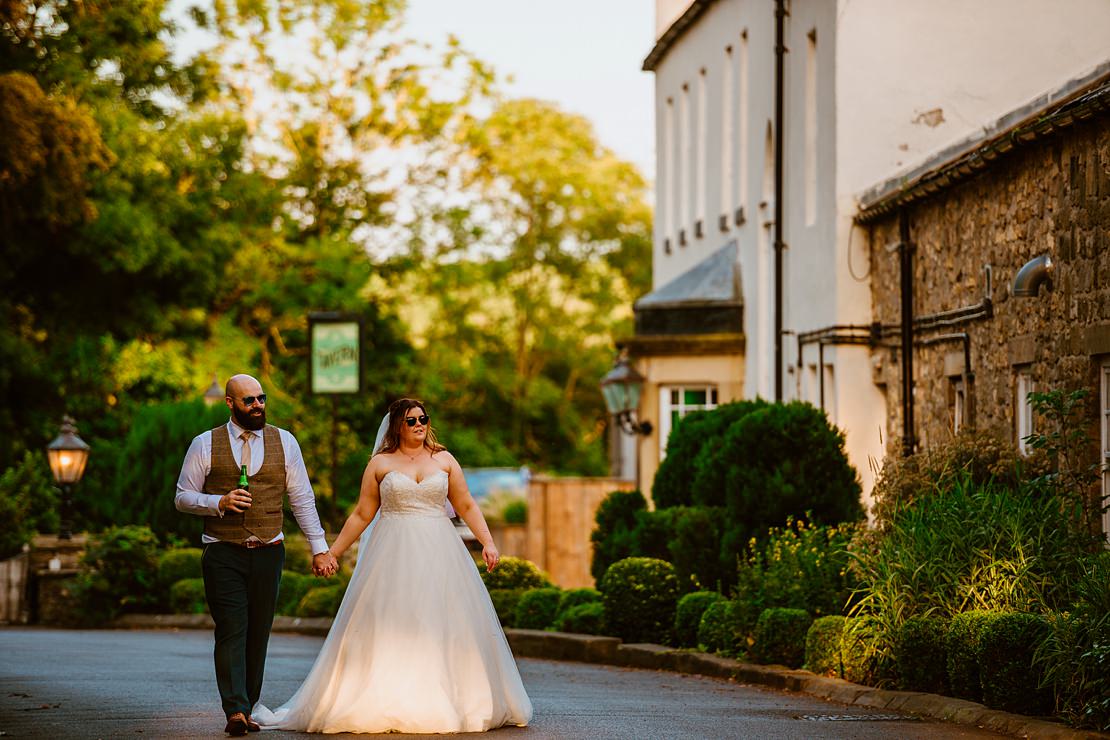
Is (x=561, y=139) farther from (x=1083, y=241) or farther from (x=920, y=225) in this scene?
(x=1083, y=241)

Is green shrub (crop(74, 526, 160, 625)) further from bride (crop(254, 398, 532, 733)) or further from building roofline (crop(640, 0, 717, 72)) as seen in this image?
bride (crop(254, 398, 532, 733))

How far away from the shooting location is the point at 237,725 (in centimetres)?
1017

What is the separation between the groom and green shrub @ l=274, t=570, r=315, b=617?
14.4 metres

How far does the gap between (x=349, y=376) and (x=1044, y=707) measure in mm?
18692

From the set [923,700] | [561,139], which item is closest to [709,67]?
[923,700]

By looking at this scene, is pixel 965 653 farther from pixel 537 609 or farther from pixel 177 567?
pixel 177 567

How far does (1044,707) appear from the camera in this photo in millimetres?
10930

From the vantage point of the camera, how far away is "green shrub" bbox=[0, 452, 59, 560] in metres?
28.7

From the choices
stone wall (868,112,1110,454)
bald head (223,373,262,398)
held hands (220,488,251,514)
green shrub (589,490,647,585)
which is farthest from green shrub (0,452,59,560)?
held hands (220,488,251,514)

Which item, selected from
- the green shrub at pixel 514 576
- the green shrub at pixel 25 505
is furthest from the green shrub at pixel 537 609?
the green shrub at pixel 25 505

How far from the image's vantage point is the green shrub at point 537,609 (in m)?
20.2

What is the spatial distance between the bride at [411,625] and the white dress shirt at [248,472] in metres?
0.29

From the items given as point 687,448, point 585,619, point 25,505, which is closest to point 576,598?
point 585,619

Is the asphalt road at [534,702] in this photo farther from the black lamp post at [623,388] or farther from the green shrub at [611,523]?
the black lamp post at [623,388]
